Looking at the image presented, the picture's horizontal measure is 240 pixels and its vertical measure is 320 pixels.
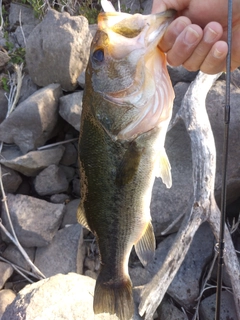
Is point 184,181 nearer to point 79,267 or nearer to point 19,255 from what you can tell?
point 79,267

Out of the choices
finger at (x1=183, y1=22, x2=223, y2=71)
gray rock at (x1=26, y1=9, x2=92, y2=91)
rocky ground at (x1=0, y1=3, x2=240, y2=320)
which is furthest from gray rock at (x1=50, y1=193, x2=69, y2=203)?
finger at (x1=183, y1=22, x2=223, y2=71)

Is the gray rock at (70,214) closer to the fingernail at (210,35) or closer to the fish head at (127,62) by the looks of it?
the fish head at (127,62)

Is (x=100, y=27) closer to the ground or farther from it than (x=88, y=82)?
farther from it

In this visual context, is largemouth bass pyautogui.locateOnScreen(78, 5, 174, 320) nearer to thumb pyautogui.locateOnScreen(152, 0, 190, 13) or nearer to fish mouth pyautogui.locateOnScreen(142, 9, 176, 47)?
fish mouth pyautogui.locateOnScreen(142, 9, 176, 47)

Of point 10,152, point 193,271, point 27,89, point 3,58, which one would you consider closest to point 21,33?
point 3,58

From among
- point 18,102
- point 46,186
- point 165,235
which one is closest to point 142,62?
point 165,235
